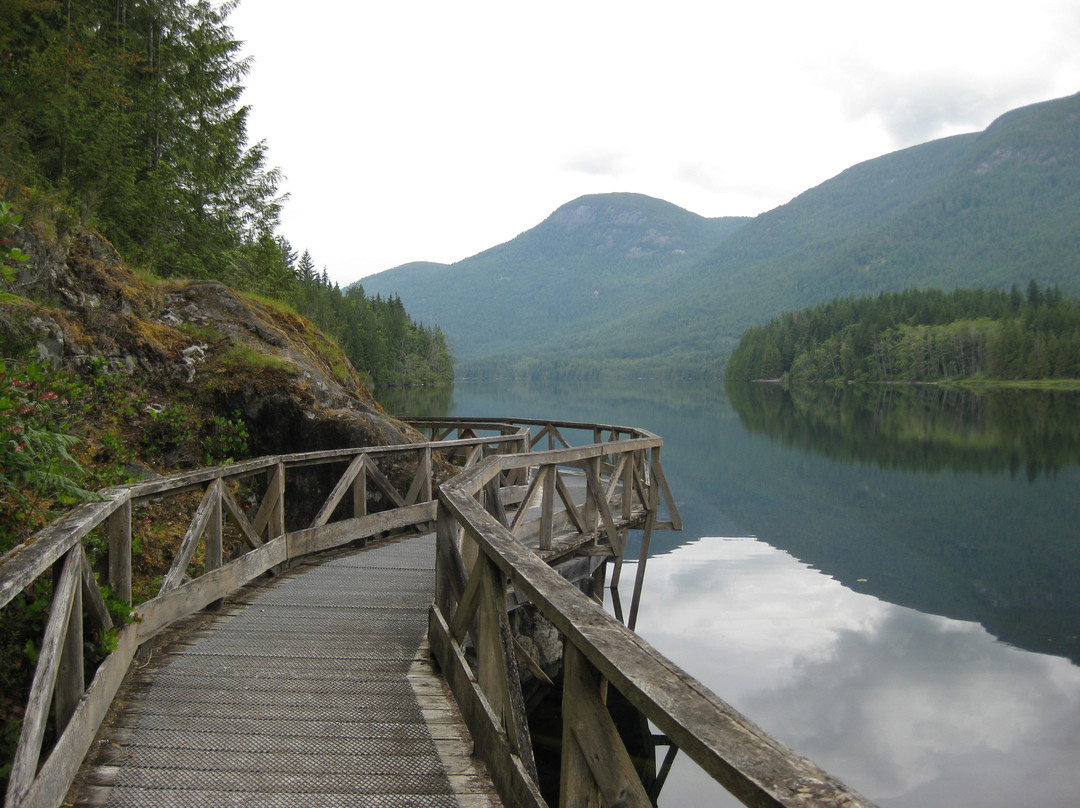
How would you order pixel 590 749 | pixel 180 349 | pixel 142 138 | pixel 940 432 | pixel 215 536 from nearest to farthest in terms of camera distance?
pixel 590 749
pixel 215 536
pixel 180 349
pixel 142 138
pixel 940 432

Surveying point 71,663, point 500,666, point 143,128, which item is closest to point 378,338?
point 143,128

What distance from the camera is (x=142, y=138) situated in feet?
56.9

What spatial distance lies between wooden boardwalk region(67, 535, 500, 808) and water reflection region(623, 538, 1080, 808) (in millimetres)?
4675

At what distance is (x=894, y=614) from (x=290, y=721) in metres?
14.1

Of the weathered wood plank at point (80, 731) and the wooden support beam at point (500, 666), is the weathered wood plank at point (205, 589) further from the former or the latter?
the wooden support beam at point (500, 666)

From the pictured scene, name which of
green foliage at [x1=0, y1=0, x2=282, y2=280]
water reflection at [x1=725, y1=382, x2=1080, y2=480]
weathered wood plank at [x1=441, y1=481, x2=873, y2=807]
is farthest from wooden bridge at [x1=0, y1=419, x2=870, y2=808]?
water reflection at [x1=725, y1=382, x2=1080, y2=480]

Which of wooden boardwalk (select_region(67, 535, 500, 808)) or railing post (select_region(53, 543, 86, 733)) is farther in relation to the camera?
railing post (select_region(53, 543, 86, 733))

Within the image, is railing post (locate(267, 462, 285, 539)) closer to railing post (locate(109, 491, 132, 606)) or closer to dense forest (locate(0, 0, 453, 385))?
railing post (locate(109, 491, 132, 606))

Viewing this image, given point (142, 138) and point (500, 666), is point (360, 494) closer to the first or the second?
point (500, 666)

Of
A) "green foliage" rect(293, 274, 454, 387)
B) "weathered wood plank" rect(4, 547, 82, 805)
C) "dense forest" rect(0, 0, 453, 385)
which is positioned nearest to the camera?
"weathered wood plank" rect(4, 547, 82, 805)

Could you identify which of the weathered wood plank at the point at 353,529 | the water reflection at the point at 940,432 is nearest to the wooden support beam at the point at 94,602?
the weathered wood plank at the point at 353,529

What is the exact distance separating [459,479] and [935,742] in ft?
26.4

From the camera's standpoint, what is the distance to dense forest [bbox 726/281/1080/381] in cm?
9788

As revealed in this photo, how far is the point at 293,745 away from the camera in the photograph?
3.77 meters
